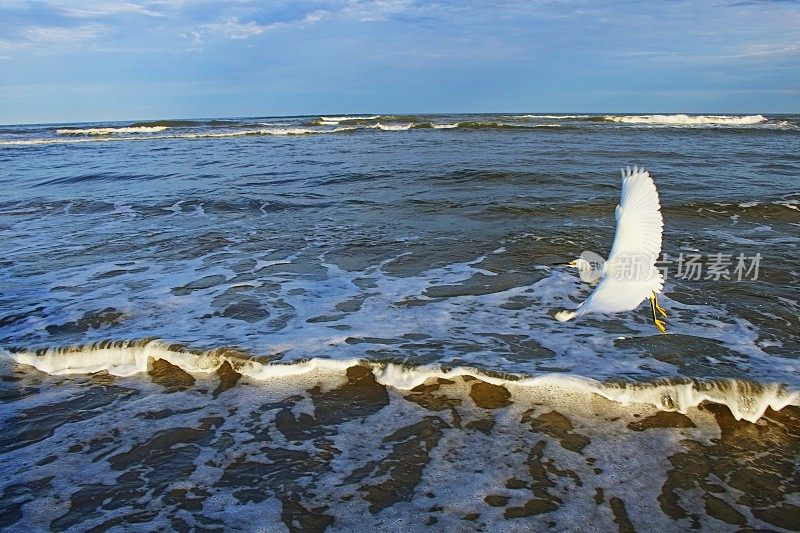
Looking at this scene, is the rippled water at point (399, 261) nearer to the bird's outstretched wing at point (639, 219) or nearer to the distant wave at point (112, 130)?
the bird's outstretched wing at point (639, 219)

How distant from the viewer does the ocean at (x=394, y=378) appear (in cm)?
284

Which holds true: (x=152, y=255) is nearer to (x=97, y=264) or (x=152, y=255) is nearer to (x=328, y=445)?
(x=97, y=264)

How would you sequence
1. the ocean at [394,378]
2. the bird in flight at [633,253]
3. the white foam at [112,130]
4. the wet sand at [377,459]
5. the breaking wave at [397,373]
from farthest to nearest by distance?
the white foam at [112,130]
the bird in flight at [633,253]
the breaking wave at [397,373]
the ocean at [394,378]
the wet sand at [377,459]

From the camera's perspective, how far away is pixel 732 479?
9.52 ft

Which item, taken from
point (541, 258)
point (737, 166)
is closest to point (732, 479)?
point (541, 258)

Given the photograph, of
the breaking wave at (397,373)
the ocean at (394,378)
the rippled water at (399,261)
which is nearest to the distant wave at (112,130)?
the rippled water at (399,261)

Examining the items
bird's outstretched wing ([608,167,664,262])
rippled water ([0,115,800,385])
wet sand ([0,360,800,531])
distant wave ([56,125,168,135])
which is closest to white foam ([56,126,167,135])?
distant wave ([56,125,168,135])

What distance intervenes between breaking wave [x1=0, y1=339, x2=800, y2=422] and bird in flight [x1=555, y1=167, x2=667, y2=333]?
1.63 feet

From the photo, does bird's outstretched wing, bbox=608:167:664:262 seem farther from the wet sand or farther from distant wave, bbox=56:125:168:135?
distant wave, bbox=56:125:168:135

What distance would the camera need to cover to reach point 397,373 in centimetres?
396

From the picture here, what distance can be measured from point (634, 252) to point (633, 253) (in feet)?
0.04

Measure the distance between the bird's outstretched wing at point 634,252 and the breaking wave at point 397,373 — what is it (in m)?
0.51

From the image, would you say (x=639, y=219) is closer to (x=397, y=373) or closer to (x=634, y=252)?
(x=634, y=252)

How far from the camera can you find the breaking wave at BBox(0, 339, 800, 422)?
3.55 metres
